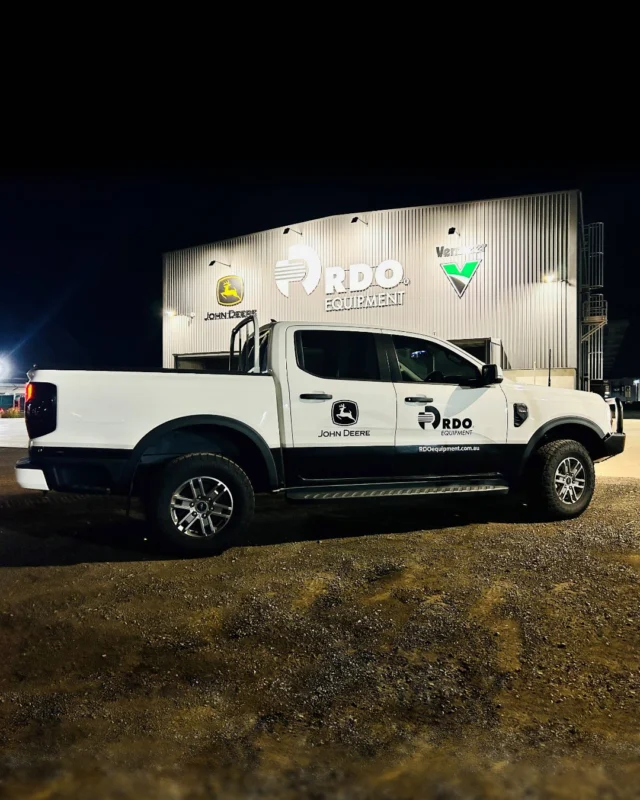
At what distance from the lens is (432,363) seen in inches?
225

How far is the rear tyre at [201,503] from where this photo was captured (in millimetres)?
4547

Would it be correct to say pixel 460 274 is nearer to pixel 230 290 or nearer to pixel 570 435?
pixel 230 290

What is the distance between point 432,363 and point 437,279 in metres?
18.0

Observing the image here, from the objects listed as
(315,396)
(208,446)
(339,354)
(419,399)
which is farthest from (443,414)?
(208,446)

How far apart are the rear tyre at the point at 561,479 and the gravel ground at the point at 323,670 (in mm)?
696


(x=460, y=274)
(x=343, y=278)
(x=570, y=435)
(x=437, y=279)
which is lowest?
(x=570, y=435)

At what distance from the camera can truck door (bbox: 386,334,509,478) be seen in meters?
5.38

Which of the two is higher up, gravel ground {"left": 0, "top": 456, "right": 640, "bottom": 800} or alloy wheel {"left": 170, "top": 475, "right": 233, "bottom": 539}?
alloy wheel {"left": 170, "top": 475, "right": 233, "bottom": 539}

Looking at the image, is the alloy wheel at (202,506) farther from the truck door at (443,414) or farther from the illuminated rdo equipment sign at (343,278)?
the illuminated rdo equipment sign at (343,278)

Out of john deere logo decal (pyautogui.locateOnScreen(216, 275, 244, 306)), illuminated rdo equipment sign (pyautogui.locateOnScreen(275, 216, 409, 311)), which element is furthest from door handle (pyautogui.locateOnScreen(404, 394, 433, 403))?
Answer: john deere logo decal (pyautogui.locateOnScreen(216, 275, 244, 306))

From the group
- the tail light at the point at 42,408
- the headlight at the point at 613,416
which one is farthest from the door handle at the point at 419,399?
the tail light at the point at 42,408

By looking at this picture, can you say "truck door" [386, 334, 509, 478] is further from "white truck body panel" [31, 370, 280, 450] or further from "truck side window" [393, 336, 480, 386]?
"white truck body panel" [31, 370, 280, 450]

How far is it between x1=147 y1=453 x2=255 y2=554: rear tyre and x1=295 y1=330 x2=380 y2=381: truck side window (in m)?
1.28

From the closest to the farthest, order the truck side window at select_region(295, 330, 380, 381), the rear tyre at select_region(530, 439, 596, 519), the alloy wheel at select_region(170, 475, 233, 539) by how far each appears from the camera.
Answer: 1. the alloy wheel at select_region(170, 475, 233, 539)
2. the truck side window at select_region(295, 330, 380, 381)
3. the rear tyre at select_region(530, 439, 596, 519)
